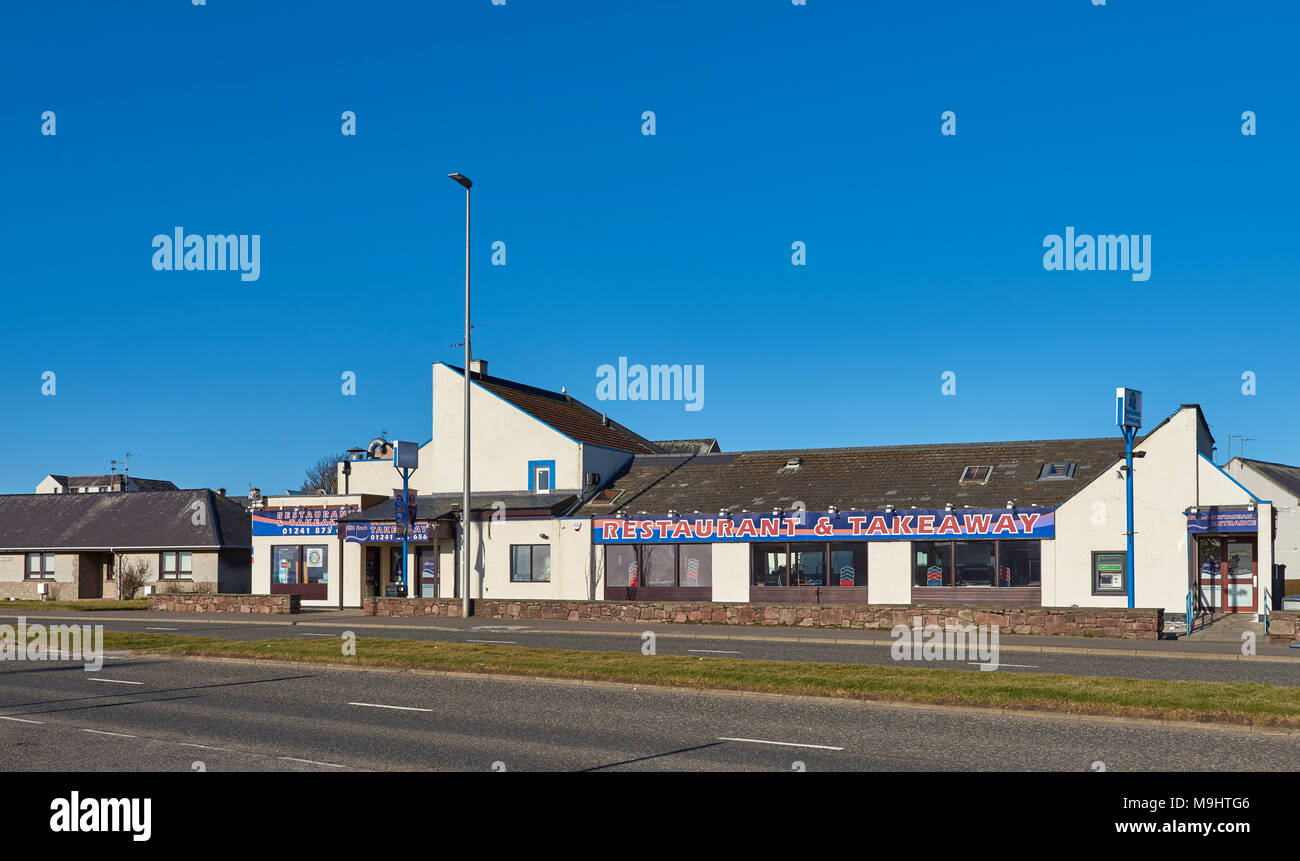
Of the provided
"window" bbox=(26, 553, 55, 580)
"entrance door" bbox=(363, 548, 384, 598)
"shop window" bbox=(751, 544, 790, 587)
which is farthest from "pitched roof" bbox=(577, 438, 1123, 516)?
"window" bbox=(26, 553, 55, 580)

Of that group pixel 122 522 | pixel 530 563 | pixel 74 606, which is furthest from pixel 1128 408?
pixel 122 522

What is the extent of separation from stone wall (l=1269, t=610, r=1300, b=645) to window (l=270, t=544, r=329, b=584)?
107 feet

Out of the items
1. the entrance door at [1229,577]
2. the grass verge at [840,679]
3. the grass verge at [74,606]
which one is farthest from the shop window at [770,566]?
the grass verge at [74,606]

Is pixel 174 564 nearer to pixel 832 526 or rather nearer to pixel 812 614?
pixel 832 526

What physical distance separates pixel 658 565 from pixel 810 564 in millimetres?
5327

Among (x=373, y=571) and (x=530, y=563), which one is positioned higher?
(x=530, y=563)

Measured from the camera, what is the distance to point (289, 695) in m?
17.0

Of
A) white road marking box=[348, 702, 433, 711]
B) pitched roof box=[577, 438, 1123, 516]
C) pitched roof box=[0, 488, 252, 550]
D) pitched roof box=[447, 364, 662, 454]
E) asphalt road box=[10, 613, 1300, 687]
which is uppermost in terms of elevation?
pitched roof box=[447, 364, 662, 454]

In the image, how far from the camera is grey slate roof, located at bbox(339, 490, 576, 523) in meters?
41.5

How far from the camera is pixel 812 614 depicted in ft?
99.1

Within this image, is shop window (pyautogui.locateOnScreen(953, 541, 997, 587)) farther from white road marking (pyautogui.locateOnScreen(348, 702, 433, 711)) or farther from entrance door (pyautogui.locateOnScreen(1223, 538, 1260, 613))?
white road marking (pyautogui.locateOnScreen(348, 702, 433, 711))
